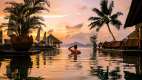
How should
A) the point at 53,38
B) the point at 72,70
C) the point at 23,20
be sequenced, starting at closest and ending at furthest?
the point at 72,70, the point at 23,20, the point at 53,38

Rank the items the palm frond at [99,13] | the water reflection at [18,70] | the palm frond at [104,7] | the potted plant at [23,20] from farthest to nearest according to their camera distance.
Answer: the palm frond at [99,13] → the palm frond at [104,7] → the potted plant at [23,20] → the water reflection at [18,70]

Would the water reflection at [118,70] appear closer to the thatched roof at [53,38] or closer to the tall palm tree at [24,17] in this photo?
the tall palm tree at [24,17]

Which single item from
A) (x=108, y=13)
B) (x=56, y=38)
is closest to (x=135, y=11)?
(x=108, y=13)

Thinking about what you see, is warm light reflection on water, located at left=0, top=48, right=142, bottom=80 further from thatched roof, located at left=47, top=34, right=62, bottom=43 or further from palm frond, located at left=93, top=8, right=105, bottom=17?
thatched roof, located at left=47, top=34, right=62, bottom=43

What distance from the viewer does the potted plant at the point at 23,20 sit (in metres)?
47.8

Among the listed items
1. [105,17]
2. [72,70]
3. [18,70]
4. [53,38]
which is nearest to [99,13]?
[105,17]

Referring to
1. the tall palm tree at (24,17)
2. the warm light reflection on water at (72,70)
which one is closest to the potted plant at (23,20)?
the tall palm tree at (24,17)

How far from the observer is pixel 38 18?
1973 inches

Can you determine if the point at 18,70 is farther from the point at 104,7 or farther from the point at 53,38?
the point at 53,38

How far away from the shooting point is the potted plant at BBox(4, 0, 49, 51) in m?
47.8

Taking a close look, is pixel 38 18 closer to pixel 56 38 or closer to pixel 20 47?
pixel 20 47

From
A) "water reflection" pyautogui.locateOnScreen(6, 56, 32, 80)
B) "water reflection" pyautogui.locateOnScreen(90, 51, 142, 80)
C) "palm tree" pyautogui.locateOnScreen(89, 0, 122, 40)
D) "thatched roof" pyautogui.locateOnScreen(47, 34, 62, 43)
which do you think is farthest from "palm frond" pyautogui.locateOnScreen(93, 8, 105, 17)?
"water reflection" pyautogui.locateOnScreen(6, 56, 32, 80)

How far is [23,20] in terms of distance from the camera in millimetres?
50000

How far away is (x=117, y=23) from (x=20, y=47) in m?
33.4
